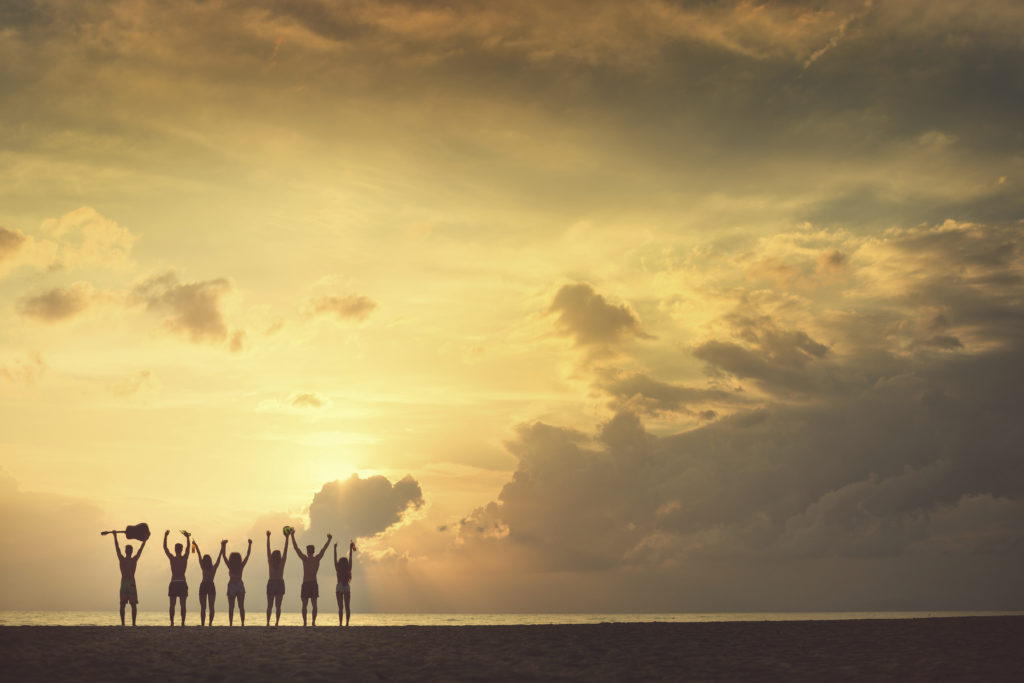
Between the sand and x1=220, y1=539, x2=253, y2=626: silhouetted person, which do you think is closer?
the sand

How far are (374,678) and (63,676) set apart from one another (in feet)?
19.2

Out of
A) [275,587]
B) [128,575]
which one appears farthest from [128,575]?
[275,587]

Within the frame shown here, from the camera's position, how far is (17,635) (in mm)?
22141

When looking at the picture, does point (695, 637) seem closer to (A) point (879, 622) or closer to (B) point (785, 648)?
(B) point (785, 648)

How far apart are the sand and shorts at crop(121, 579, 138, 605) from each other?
2942 millimetres

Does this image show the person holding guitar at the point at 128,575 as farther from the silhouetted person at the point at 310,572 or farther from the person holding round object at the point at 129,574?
the silhouetted person at the point at 310,572

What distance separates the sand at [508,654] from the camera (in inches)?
727

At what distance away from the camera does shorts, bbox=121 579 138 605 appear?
97.2 feet

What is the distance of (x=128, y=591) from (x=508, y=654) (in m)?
14.6

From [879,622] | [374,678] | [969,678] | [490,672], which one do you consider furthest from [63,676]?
[879,622]

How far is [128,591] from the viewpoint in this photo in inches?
1168

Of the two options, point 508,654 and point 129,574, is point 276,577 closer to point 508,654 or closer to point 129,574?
point 129,574

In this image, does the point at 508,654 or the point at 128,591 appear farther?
the point at 128,591

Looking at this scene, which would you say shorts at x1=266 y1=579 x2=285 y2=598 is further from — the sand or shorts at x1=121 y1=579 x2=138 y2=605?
shorts at x1=121 y1=579 x2=138 y2=605
